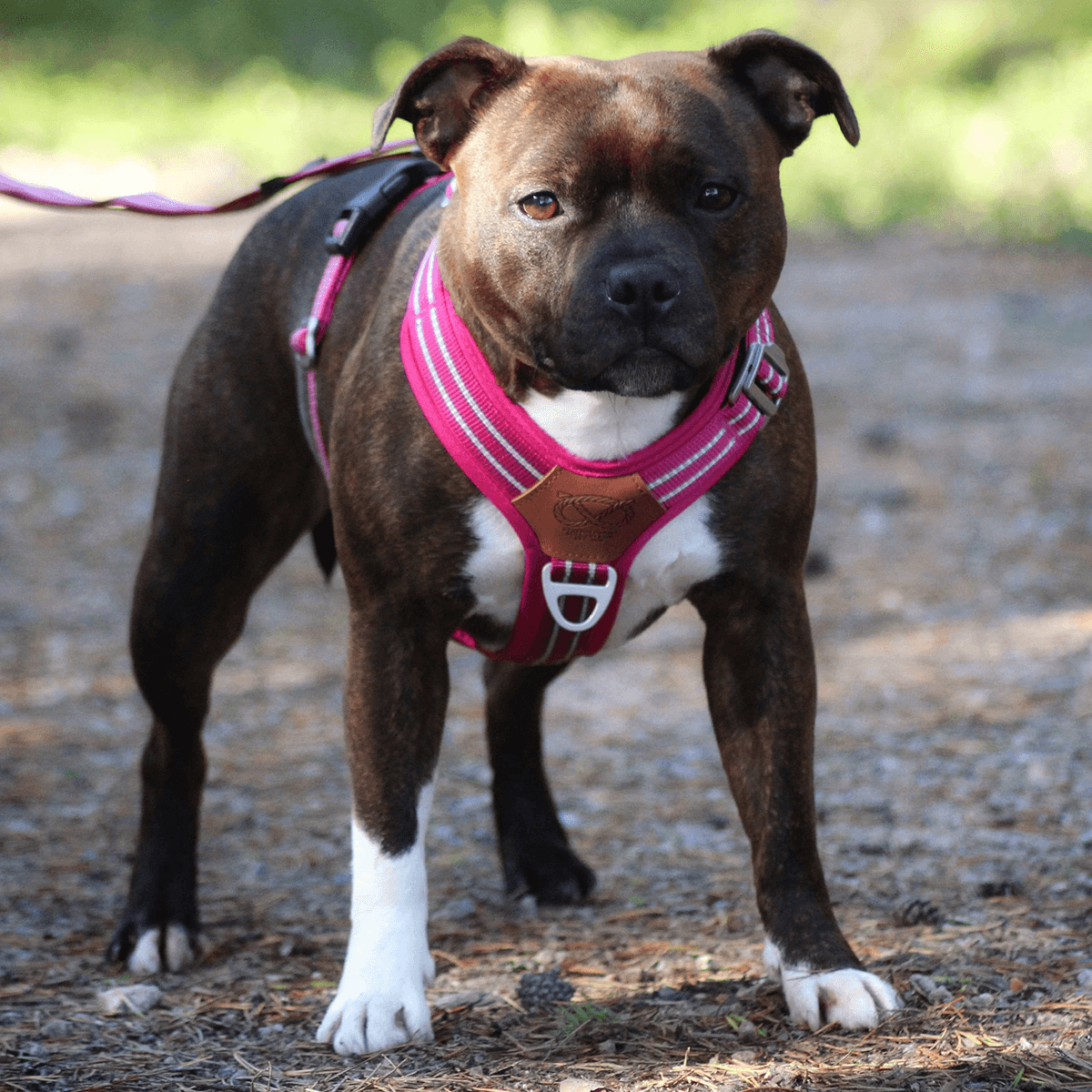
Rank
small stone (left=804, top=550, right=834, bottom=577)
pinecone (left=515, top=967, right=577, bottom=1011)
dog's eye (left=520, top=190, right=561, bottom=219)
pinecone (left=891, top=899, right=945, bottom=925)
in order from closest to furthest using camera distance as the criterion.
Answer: dog's eye (left=520, top=190, right=561, bottom=219) < pinecone (left=515, top=967, right=577, bottom=1011) < pinecone (left=891, top=899, right=945, bottom=925) < small stone (left=804, top=550, right=834, bottom=577)

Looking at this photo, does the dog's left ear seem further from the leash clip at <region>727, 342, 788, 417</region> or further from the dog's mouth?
the dog's mouth

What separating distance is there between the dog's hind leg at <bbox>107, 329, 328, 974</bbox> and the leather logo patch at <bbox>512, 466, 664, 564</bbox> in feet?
A: 3.46

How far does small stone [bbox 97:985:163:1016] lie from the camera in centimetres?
301

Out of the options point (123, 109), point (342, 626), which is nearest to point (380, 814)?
point (342, 626)

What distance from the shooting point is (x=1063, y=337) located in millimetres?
9484

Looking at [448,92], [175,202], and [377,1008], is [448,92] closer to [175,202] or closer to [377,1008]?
[175,202]

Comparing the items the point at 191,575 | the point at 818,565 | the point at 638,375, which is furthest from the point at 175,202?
the point at 818,565

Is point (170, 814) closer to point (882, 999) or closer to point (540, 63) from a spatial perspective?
point (882, 999)

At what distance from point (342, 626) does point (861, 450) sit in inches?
126

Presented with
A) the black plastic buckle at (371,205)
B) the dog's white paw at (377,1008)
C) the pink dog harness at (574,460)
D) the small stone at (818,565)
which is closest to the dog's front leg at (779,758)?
the pink dog harness at (574,460)

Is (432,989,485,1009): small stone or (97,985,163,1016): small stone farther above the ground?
(97,985,163,1016): small stone

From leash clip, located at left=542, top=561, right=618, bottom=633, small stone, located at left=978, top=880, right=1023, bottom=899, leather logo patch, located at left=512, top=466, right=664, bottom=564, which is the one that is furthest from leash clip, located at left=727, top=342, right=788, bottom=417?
small stone, located at left=978, top=880, right=1023, bottom=899

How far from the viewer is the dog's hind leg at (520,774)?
12.1 ft

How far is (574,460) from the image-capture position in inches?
106
